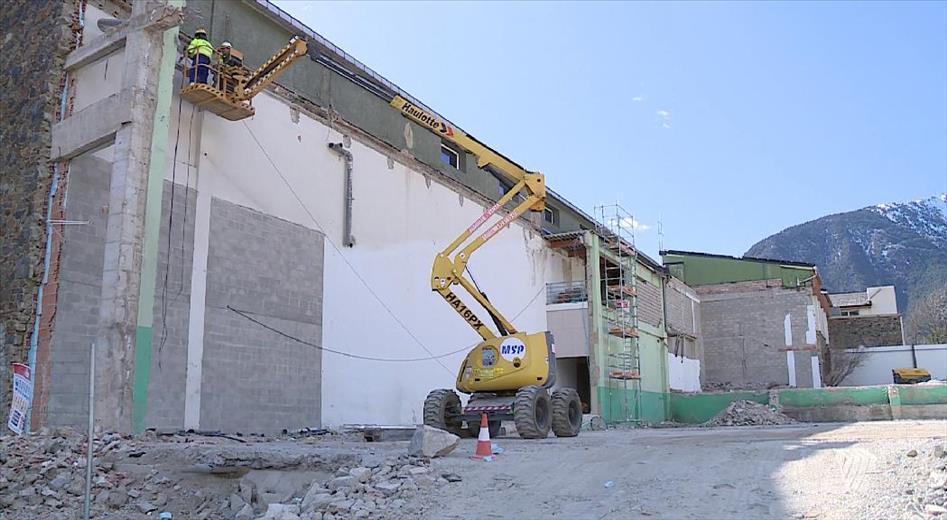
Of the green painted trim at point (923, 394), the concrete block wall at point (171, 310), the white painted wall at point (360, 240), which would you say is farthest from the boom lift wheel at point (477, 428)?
the green painted trim at point (923, 394)

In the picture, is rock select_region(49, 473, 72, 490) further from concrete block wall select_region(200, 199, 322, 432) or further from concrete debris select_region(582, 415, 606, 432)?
concrete debris select_region(582, 415, 606, 432)

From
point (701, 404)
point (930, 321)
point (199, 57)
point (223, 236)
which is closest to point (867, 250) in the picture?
point (930, 321)

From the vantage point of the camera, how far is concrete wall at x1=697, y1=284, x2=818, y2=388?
41375 mm

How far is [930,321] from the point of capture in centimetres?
7150

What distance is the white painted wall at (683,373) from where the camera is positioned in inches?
1515

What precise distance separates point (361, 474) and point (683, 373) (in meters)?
33.4

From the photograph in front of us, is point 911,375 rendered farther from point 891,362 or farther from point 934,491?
point 934,491

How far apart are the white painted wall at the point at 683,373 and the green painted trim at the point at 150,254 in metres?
28.2

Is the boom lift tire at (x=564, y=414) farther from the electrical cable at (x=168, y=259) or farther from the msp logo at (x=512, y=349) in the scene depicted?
the electrical cable at (x=168, y=259)

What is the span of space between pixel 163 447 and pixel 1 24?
10839 millimetres

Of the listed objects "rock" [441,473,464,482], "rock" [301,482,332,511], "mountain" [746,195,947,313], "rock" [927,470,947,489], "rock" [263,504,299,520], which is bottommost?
"rock" [263,504,299,520]

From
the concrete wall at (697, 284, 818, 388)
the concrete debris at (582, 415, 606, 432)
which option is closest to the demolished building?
the concrete debris at (582, 415, 606, 432)

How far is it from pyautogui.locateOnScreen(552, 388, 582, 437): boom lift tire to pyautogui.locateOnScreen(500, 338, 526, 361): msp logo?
1434mm

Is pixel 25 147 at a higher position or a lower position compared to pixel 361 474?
higher
